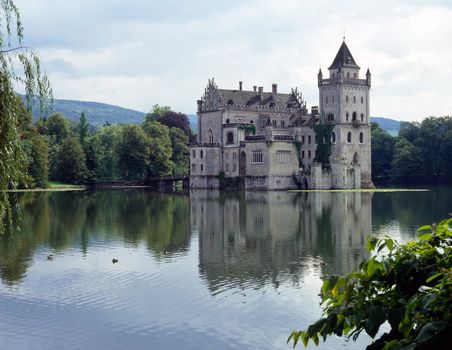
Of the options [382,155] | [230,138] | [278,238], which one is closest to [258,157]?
[230,138]

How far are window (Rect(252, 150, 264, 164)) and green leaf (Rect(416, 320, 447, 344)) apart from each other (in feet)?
270

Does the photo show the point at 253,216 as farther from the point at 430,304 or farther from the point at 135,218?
the point at 430,304

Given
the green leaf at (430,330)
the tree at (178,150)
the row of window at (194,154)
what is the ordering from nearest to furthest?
the green leaf at (430,330) < the row of window at (194,154) < the tree at (178,150)

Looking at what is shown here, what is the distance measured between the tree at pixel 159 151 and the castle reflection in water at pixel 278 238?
1522 inches

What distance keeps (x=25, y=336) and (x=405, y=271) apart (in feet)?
44.5

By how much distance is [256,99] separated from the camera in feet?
318

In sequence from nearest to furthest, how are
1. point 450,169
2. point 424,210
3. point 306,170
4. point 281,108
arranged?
1. point 424,210
2. point 306,170
3. point 281,108
4. point 450,169

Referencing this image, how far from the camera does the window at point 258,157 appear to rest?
289ft

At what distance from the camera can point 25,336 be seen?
58.4ft

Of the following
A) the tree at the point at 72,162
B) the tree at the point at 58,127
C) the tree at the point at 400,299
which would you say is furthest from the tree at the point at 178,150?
the tree at the point at 400,299

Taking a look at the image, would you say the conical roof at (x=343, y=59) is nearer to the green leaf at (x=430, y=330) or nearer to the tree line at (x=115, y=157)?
the tree line at (x=115, y=157)

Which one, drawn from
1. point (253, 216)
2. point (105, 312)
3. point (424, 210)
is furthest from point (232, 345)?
point (424, 210)

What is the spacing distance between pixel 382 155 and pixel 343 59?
32313mm

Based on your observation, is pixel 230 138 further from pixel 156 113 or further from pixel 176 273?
pixel 176 273
